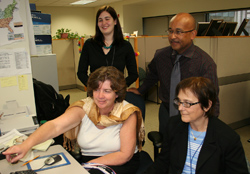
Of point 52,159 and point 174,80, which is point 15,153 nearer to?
point 52,159

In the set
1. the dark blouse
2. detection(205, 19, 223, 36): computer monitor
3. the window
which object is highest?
the window

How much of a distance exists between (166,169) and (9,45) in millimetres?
1544

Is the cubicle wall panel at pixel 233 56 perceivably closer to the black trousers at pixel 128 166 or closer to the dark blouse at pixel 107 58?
the dark blouse at pixel 107 58

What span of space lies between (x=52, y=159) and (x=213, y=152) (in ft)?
2.94

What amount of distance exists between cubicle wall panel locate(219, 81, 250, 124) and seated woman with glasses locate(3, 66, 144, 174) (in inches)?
82.6

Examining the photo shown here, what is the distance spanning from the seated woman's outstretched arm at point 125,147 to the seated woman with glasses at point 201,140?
184mm

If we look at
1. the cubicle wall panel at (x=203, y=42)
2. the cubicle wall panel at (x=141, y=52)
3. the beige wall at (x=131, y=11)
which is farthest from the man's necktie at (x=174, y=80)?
the beige wall at (x=131, y=11)

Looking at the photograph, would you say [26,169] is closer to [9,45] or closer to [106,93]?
[106,93]

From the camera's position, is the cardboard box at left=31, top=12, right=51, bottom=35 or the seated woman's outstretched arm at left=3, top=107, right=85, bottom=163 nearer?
the seated woman's outstretched arm at left=3, top=107, right=85, bottom=163

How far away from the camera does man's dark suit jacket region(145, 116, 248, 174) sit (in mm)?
1257

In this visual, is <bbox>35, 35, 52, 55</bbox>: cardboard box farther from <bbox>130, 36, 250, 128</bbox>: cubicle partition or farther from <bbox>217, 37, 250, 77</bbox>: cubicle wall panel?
<bbox>217, 37, 250, 77</bbox>: cubicle wall panel

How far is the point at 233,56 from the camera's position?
3.34m

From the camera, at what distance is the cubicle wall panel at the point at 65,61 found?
6.21 m

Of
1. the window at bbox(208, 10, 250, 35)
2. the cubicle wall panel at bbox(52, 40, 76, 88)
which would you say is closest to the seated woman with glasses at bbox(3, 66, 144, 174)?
the cubicle wall panel at bbox(52, 40, 76, 88)
